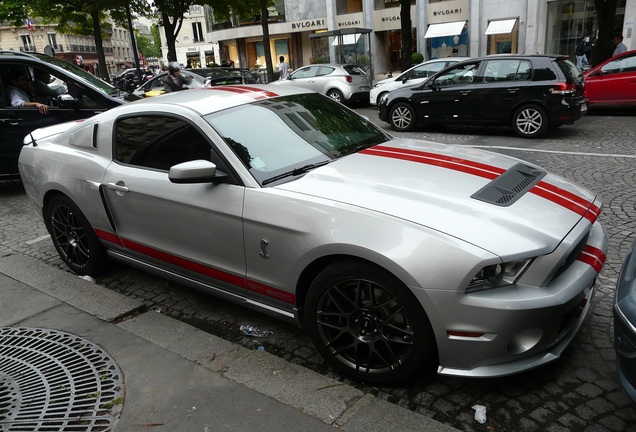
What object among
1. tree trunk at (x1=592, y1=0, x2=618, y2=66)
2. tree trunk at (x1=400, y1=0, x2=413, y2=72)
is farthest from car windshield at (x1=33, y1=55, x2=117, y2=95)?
tree trunk at (x1=592, y1=0, x2=618, y2=66)

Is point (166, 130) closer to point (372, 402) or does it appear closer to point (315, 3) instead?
point (372, 402)

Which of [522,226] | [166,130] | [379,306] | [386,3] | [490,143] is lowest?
[490,143]

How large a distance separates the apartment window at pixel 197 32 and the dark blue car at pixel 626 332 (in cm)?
6234

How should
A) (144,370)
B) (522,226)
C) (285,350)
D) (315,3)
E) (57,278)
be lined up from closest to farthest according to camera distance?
(522,226) < (144,370) < (285,350) < (57,278) < (315,3)

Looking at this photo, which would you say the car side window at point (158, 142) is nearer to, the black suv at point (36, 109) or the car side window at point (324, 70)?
the black suv at point (36, 109)

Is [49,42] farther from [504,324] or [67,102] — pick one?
[504,324]

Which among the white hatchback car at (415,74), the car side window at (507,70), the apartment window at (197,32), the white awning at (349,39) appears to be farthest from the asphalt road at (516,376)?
the apartment window at (197,32)

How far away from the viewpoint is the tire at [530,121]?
32.1ft

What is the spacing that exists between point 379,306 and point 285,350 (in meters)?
0.97

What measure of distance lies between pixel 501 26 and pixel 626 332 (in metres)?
29.1

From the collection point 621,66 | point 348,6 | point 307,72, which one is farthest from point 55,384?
point 348,6

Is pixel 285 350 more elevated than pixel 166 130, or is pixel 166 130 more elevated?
pixel 166 130

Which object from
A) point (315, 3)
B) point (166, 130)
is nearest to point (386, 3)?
point (315, 3)

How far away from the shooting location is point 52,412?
9.19 ft
